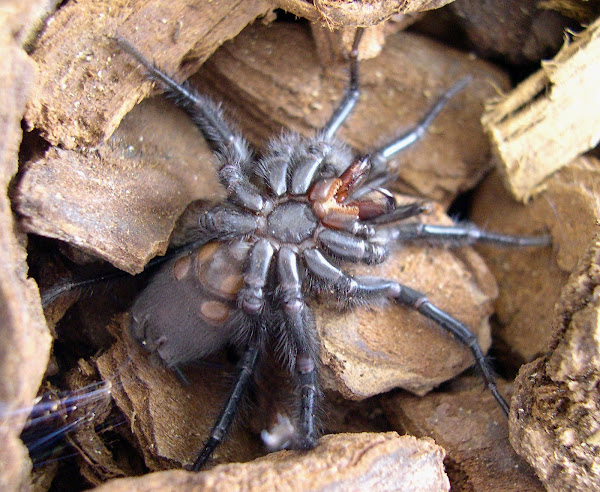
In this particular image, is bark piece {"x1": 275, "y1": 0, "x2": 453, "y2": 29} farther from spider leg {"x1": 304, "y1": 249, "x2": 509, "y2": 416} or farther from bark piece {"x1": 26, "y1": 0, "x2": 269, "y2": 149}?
spider leg {"x1": 304, "y1": 249, "x2": 509, "y2": 416}

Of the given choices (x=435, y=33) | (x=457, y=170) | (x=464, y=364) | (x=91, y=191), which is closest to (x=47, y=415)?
(x=91, y=191)

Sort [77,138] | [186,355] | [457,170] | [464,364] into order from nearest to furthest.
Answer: [77,138] < [186,355] < [464,364] < [457,170]

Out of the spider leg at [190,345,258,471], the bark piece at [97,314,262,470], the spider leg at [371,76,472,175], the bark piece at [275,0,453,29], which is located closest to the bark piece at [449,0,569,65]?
the spider leg at [371,76,472,175]

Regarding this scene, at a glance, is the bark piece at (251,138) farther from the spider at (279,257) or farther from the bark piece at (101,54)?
the spider at (279,257)

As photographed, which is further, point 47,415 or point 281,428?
point 281,428

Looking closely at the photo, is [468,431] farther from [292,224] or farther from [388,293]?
[292,224]

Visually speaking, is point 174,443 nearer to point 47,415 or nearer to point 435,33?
point 47,415

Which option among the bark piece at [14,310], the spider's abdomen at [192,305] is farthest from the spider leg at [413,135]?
the bark piece at [14,310]
